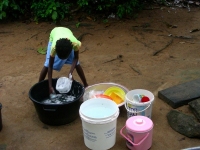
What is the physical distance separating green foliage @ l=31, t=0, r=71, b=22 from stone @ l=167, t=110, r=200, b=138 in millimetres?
3923

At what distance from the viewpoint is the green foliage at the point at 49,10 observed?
6.69 meters

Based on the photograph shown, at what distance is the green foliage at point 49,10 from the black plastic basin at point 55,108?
3171 mm

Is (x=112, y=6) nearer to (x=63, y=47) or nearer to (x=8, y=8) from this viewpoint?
(x=8, y=8)

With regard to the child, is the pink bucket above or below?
below

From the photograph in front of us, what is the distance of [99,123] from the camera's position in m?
2.94

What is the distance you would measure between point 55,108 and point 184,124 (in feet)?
4.48

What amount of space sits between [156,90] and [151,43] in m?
1.88

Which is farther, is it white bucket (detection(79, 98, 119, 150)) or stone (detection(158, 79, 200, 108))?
stone (detection(158, 79, 200, 108))

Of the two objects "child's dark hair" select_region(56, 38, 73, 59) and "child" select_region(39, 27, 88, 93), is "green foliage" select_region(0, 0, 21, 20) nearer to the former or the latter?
"child" select_region(39, 27, 88, 93)

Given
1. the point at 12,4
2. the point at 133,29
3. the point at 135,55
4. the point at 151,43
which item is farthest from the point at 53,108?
the point at 12,4

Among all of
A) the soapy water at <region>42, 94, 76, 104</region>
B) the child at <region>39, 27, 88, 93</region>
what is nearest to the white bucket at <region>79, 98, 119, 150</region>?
the soapy water at <region>42, 94, 76, 104</region>

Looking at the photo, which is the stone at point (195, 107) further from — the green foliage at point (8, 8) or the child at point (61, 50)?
the green foliage at point (8, 8)

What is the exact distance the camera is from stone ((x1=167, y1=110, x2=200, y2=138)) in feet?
10.6

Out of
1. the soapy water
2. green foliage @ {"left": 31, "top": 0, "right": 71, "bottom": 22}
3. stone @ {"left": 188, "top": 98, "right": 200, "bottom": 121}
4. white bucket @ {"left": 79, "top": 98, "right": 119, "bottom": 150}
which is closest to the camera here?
white bucket @ {"left": 79, "top": 98, "right": 119, "bottom": 150}
